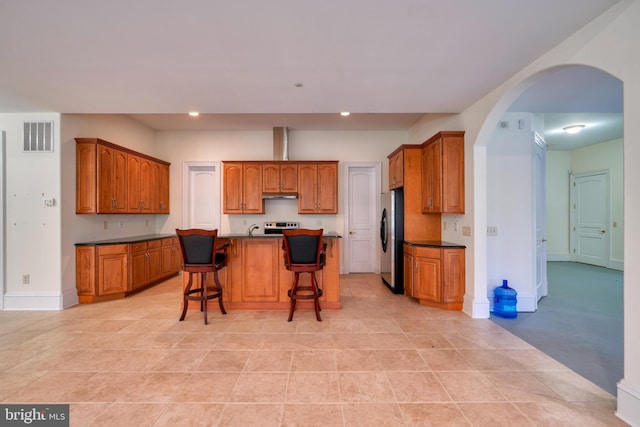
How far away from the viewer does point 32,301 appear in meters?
3.75

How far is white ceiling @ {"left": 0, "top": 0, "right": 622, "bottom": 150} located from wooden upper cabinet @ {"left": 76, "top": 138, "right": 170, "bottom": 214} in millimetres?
661

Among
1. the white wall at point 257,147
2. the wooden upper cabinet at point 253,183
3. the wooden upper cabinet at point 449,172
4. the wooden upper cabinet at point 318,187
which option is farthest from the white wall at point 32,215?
the wooden upper cabinet at point 449,172

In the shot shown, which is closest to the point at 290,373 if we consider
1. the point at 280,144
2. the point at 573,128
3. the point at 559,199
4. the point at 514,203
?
the point at 514,203

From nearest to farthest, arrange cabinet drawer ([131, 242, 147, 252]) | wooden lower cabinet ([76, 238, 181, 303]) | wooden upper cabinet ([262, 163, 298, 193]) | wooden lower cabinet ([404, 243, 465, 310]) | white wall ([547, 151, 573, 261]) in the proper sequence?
1. wooden lower cabinet ([404, 243, 465, 310])
2. wooden lower cabinet ([76, 238, 181, 303])
3. cabinet drawer ([131, 242, 147, 252])
4. wooden upper cabinet ([262, 163, 298, 193])
5. white wall ([547, 151, 573, 261])

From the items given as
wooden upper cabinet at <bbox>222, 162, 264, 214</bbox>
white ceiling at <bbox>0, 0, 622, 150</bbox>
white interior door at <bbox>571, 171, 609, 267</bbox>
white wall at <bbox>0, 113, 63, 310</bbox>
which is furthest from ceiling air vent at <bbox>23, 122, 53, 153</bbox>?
white interior door at <bbox>571, 171, 609, 267</bbox>

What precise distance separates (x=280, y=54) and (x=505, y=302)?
3891 mm

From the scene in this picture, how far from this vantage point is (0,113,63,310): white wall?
3742mm

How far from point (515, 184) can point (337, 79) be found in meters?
2.83

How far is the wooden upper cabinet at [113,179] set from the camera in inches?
157

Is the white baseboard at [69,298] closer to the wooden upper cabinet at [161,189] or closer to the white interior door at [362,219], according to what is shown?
the wooden upper cabinet at [161,189]

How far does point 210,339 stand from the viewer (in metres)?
2.86

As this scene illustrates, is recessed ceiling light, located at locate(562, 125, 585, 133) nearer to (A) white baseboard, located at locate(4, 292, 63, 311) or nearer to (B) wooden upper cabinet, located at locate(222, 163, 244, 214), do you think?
(B) wooden upper cabinet, located at locate(222, 163, 244, 214)

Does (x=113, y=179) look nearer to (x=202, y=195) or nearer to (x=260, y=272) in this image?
(x=202, y=195)

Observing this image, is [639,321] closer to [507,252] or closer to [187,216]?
[507,252]
